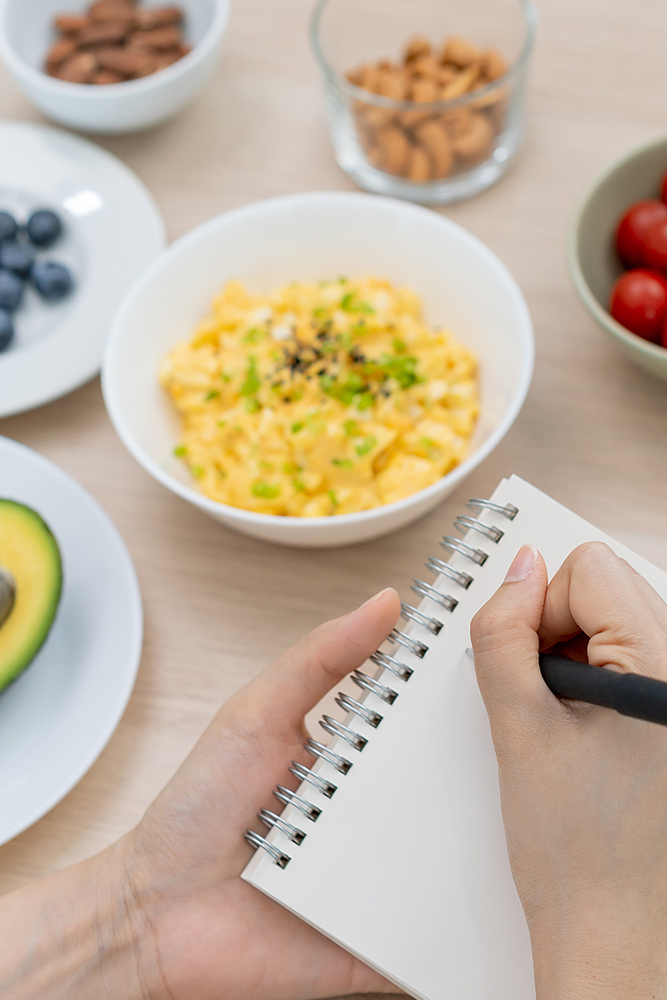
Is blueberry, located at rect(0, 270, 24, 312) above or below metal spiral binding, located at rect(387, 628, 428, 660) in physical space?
below

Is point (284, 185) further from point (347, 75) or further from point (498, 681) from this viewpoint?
point (498, 681)

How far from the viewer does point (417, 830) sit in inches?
22.1

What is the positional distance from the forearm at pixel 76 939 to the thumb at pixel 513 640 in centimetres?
35

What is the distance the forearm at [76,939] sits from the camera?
0.65 meters

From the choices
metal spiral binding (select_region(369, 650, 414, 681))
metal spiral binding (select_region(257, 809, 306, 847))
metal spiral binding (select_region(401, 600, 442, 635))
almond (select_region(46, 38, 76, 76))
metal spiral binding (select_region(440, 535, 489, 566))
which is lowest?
metal spiral binding (select_region(257, 809, 306, 847))

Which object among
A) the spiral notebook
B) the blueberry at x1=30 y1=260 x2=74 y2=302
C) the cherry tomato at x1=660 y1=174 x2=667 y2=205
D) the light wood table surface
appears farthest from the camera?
the blueberry at x1=30 y1=260 x2=74 y2=302

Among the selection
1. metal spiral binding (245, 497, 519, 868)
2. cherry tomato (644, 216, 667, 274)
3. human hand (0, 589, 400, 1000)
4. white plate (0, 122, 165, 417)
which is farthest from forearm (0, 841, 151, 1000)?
cherry tomato (644, 216, 667, 274)

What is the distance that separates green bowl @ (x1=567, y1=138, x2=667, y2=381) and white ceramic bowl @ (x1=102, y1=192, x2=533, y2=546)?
10cm

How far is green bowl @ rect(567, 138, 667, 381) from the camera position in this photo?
859 millimetres

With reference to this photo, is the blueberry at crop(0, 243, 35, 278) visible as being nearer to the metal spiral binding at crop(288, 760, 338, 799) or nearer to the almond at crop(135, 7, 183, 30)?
the almond at crop(135, 7, 183, 30)

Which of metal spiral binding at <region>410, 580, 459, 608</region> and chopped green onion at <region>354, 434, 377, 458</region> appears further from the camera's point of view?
chopped green onion at <region>354, 434, 377, 458</region>

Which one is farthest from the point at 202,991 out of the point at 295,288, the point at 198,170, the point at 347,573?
the point at 198,170

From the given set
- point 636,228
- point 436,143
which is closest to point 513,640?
point 636,228

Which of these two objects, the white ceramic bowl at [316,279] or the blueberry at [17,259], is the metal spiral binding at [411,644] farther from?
the blueberry at [17,259]
